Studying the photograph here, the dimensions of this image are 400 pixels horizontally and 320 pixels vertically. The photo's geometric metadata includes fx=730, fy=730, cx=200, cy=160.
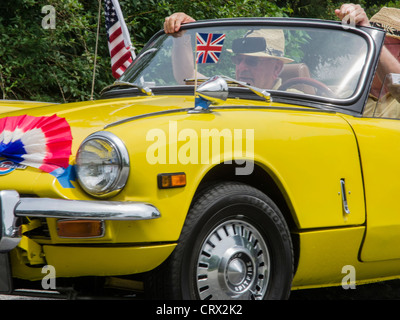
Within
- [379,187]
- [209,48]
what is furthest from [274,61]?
[379,187]

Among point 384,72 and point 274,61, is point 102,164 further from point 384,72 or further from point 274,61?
point 384,72

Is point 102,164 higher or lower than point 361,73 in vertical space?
lower

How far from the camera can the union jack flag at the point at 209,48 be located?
4.34 meters

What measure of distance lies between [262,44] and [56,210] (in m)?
2.20

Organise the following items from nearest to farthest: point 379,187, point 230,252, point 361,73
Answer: point 230,252 < point 379,187 < point 361,73

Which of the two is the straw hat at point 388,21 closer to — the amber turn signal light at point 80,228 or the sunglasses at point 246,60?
the sunglasses at point 246,60

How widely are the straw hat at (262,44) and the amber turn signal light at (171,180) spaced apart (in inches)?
64.0

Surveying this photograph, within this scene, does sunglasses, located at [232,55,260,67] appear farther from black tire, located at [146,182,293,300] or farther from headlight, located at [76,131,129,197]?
headlight, located at [76,131,129,197]

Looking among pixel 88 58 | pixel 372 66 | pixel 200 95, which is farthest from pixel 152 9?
pixel 200 95

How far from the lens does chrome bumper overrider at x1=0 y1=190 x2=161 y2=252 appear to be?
2943 millimetres

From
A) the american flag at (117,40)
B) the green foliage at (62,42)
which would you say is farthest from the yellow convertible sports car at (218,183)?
the green foliage at (62,42)

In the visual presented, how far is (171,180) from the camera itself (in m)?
3.13

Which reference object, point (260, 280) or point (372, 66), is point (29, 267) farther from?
point (372, 66)

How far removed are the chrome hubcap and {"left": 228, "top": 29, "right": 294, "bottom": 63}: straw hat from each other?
151 centimetres
